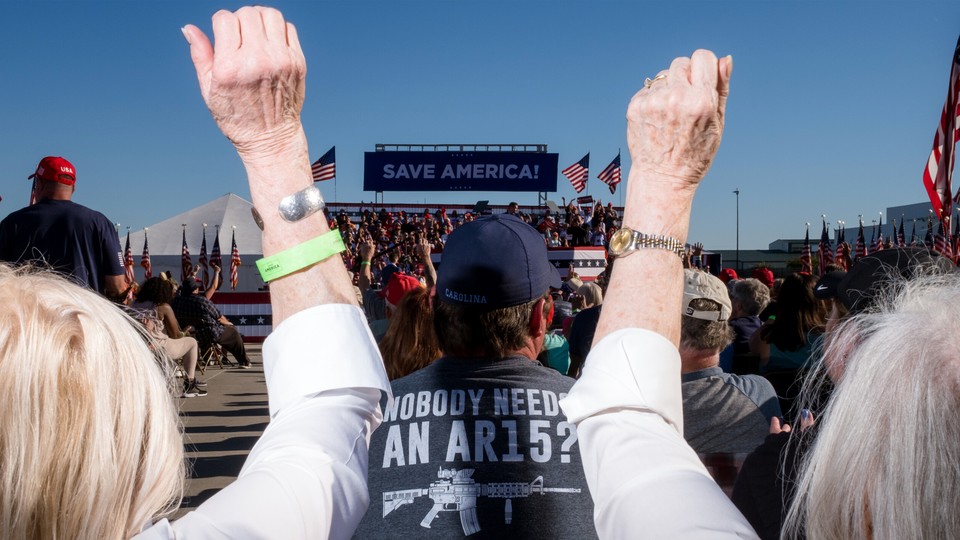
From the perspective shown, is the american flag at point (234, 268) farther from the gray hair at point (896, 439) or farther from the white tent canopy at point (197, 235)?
the gray hair at point (896, 439)

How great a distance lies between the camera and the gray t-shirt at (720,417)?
2.82 m

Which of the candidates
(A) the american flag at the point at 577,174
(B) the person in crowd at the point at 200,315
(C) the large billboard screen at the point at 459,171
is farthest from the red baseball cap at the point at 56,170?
(C) the large billboard screen at the point at 459,171

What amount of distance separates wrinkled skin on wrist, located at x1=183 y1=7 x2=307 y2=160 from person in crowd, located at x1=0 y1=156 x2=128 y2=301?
3987mm

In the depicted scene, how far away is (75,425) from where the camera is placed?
975 mm

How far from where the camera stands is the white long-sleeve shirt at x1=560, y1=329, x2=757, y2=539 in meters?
0.90

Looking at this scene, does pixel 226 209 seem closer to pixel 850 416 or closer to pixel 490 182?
pixel 490 182

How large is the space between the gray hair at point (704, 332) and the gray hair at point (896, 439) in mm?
1972

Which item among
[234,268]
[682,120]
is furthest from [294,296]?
[234,268]

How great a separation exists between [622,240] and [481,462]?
2.46 ft

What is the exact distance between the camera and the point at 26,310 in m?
1.01

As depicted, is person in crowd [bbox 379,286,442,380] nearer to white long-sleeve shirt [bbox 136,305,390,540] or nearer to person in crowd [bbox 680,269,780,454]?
person in crowd [bbox 680,269,780,454]

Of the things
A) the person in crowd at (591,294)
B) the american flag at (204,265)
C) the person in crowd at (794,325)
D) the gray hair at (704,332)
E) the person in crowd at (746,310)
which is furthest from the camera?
the american flag at (204,265)

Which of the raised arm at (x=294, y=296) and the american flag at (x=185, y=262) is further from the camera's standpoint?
the american flag at (x=185, y=262)

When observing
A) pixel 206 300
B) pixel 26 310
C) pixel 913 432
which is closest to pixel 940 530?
pixel 913 432
